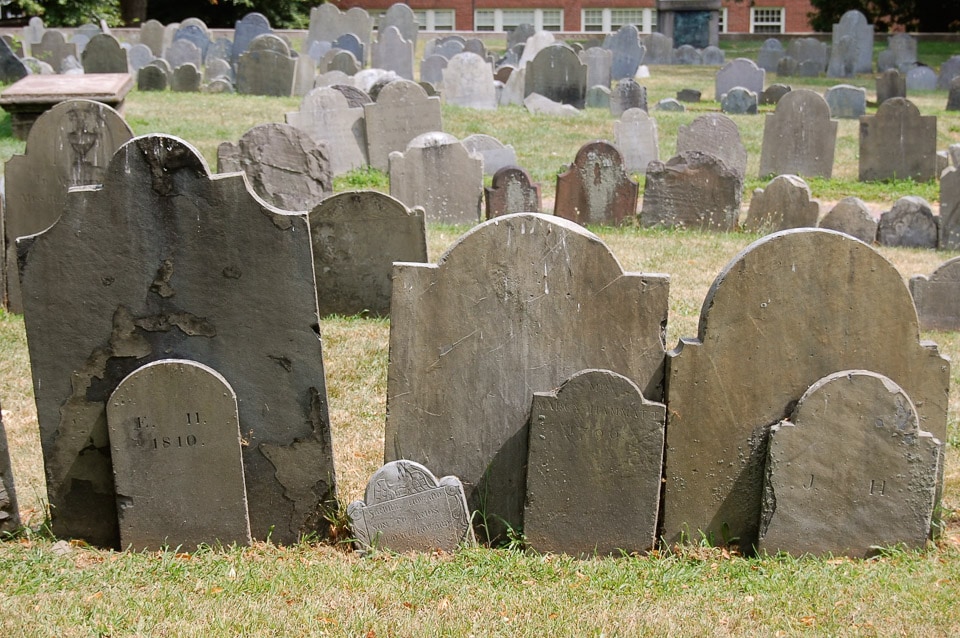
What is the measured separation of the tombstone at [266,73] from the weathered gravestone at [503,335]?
1782cm

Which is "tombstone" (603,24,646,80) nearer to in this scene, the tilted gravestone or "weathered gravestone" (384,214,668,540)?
the tilted gravestone

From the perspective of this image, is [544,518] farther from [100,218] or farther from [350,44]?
[350,44]

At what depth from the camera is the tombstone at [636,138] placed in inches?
582

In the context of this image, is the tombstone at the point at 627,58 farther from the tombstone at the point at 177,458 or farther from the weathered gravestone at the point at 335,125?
the tombstone at the point at 177,458

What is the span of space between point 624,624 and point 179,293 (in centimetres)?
211

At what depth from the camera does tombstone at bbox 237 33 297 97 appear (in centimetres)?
2117

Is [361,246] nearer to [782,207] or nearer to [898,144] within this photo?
[782,207]

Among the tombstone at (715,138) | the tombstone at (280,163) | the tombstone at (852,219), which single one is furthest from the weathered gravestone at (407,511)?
the tombstone at (715,138)

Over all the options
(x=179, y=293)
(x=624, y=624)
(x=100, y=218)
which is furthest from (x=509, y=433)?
(x=100, y=218)

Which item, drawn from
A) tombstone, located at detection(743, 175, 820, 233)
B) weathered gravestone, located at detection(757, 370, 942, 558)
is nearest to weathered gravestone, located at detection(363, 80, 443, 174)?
tombstone, located at detection(743, 175, 820, 233)

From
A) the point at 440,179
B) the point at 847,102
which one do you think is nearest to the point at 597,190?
the point at 440,179

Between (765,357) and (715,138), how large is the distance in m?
9.83

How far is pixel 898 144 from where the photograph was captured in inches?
584

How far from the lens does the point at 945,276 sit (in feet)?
25.9
